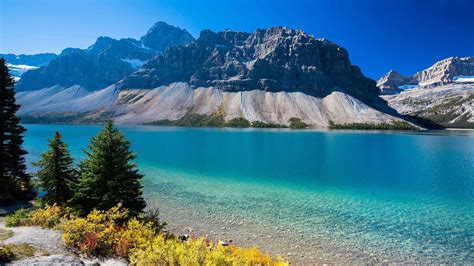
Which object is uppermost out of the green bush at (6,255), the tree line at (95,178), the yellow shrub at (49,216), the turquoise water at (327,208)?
the tree line at (95,178)

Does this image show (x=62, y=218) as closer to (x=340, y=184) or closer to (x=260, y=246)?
(x=260, y=246)

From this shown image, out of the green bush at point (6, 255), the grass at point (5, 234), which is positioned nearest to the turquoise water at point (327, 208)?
the grass at point (5, 234)

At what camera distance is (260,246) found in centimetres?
2139

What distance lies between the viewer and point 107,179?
19844mm

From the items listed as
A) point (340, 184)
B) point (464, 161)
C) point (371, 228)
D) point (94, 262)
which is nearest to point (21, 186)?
point (94, 262)

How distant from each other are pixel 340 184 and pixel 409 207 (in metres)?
11.5

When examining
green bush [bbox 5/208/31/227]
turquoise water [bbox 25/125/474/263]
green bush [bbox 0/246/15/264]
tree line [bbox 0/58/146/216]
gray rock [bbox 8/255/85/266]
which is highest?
tree line [bbox 0/58/146/216]

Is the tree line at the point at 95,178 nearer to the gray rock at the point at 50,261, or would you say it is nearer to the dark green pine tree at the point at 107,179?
the dark green pine tree at the point at 107,179

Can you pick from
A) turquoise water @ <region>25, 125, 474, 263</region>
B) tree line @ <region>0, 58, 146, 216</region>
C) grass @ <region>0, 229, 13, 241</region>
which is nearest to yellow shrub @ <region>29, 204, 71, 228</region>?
tree line @ <region>0, 58, 146, 216</region>

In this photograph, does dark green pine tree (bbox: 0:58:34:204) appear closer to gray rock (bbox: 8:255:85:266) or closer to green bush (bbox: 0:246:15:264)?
green bush (bbox: 0:246:15:264)

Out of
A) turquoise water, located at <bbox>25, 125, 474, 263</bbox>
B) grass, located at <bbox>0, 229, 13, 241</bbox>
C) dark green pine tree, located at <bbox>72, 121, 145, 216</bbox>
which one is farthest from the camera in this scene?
turquoise water, located at <bbox>25, 125, 474, 263</bbox>

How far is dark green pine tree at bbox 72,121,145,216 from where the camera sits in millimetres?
19484

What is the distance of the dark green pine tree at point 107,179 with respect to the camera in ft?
63.9

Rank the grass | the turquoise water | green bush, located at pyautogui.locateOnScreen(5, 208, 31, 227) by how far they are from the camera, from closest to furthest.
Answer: the grass → green bush, located at pyautogui.locateOnScreen(5, 208, 31, 227) → the turquoise water
